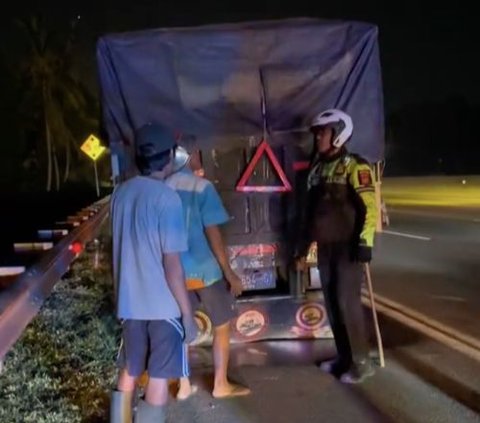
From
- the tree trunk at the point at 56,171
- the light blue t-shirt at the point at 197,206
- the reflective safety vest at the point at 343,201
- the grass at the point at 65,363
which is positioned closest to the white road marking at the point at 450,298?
the grass at the point at 65,363

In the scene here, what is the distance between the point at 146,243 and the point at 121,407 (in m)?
1.00

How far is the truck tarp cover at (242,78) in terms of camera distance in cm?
726

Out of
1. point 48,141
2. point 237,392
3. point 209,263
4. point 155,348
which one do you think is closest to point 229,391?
point 237,392

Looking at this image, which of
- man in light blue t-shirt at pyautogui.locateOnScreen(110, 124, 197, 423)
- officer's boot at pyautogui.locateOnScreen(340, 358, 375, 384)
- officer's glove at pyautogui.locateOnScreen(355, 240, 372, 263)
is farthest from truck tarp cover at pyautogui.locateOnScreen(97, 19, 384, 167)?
man in light blue t-shirt at pyautogui.locateOnScreen(110, 124, 197, 423)

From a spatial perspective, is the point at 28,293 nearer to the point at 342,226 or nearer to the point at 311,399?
the point at 311,399

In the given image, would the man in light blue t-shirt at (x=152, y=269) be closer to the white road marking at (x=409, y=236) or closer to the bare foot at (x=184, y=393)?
the bare foot at (x=184, y=393)

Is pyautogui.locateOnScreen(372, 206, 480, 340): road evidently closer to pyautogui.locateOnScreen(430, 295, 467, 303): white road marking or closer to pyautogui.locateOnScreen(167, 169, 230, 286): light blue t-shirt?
pyautogui.locateOnScreen(430, 295, 467, 303): white road marking

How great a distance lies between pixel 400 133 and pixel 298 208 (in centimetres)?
10306

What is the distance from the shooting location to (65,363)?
626 cm

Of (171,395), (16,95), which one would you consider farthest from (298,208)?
(16,95)

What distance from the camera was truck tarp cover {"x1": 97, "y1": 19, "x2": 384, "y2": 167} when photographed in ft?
23.8

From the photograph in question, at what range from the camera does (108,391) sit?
5.71m

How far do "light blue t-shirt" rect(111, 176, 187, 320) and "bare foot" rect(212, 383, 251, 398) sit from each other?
1.95m

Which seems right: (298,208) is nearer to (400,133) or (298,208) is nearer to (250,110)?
(250,110)
